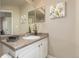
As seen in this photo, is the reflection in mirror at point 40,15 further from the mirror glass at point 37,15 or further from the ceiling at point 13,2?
the ceiling at point 13,2

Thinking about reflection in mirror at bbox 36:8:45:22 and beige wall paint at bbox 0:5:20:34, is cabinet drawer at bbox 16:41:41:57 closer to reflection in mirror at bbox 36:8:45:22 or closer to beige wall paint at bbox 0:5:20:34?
beige wall paint at bbox 0:5:20:34

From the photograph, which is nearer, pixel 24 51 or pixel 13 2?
pixel 24 51

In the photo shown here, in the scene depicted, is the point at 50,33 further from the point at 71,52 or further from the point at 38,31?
the point at 71,52

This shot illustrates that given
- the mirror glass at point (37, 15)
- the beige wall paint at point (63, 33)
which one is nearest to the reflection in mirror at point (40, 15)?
the mirror glass at point (37, 15)

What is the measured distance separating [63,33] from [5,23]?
146 centimetres

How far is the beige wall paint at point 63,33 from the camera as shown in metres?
2.45

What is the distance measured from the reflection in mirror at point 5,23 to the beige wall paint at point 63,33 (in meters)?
1.06

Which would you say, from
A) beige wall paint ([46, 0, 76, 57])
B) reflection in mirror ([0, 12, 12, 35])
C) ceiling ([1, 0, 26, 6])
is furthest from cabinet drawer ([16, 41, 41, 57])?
ceiling ([1, 0, 26, 6])

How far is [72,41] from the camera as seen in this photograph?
244cm

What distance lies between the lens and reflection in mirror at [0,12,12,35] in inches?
114

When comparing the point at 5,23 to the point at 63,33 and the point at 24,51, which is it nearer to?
the point at 24,51

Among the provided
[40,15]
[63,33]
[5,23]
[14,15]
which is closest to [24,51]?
[63,33]

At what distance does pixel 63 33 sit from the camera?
2701 millimetres

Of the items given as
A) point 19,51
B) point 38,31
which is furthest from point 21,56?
point 38,31
